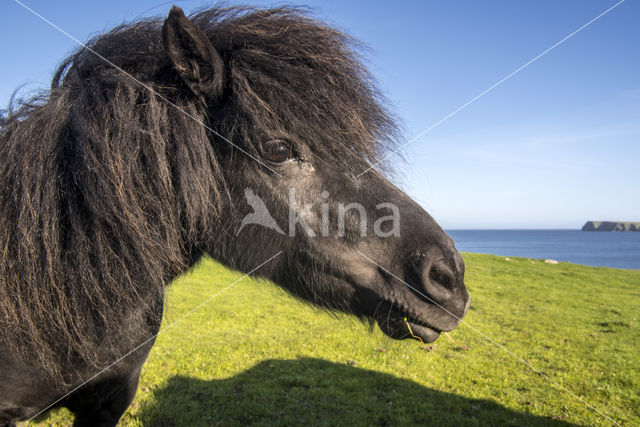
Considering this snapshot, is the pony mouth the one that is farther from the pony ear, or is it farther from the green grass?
the pony ear

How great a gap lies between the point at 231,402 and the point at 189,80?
4299 mm

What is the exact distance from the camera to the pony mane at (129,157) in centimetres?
164

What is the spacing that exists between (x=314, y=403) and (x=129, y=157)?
4184 millimetres

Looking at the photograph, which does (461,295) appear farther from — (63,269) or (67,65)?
(67,65)

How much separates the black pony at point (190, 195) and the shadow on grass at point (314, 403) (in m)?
2.83

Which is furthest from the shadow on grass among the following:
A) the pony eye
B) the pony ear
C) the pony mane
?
the pony ear

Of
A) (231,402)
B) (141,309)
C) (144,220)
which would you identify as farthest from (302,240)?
(231,402)

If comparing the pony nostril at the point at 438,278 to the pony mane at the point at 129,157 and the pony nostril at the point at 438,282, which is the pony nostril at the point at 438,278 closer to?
the pony nostril at the point at 438,282

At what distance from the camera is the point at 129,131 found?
172cm

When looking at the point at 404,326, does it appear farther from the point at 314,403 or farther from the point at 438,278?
the point at 314,403

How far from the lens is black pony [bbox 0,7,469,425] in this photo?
1654 mm

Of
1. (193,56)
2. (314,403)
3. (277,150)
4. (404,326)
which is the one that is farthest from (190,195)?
(314,403)

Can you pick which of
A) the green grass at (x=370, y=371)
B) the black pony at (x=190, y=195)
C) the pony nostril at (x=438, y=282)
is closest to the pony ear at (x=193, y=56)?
the black pony at (x=190, y=195)

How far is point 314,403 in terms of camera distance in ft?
15.7
